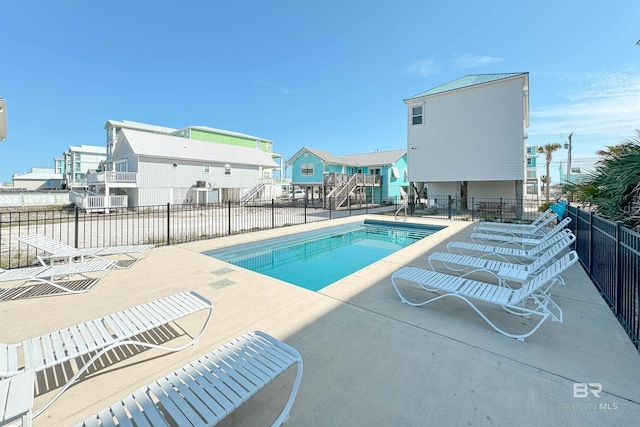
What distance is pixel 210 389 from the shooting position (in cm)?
184

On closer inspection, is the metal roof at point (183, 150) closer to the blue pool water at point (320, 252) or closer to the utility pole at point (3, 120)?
the blue pool water at point (320, 252)

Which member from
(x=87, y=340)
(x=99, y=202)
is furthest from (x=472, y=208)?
(x=99, y=202)

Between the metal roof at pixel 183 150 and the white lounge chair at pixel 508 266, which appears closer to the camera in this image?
the white lounge chair at pixel 508 266

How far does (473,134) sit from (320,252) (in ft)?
46.8

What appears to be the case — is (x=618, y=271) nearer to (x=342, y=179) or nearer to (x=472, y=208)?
(x=472, y=208)

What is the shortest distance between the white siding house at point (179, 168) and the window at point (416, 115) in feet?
66.8

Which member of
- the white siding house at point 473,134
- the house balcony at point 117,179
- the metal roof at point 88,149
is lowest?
the house balcony at point 117,179

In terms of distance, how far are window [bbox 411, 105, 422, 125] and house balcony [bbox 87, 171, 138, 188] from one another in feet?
78.8

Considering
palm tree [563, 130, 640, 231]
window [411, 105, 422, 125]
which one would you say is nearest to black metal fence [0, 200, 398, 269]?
window [411, 105, 422, 125]

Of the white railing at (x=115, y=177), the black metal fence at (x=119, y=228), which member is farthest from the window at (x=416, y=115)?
the white railing at (x=115, y=177)

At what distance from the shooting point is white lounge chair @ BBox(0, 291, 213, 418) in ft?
7.03

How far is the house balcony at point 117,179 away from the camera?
22.4 m

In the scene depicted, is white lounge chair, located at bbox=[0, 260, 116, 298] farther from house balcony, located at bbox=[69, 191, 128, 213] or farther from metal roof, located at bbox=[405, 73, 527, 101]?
metal roof, located at bbox=[405, 73, 527, 101]

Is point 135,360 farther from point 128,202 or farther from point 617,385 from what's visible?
point 128,202
